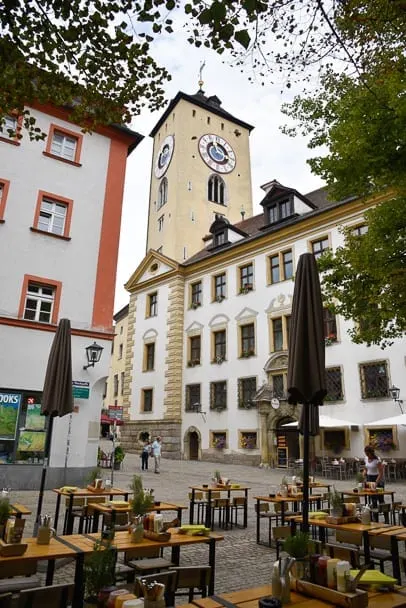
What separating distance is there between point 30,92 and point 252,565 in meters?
7.07

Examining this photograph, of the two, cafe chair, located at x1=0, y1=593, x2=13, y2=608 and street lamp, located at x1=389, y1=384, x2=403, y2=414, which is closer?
cafe chair, located at x1=0, y1=593, x2=13, y2=608

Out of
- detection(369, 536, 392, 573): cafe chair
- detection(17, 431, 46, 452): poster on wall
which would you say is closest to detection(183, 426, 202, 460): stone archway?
detection(17, 431, 46, 452): poster on wall

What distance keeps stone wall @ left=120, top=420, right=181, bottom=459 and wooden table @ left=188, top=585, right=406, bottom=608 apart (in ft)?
87.4

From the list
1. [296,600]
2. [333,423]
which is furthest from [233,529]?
[333,423]

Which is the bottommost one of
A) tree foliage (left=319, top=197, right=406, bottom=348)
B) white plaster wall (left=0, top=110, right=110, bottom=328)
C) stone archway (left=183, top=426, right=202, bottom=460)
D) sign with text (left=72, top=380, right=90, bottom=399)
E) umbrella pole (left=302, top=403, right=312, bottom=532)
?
umbrella pole (left=302, top=403, right=312, bottom=532)

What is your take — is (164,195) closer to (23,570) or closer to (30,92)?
(30,92)

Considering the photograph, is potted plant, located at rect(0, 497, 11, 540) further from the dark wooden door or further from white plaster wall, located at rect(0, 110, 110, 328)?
the dark wooden door

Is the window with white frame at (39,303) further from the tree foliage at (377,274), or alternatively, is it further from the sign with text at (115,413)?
the tree foliage at (377,274)

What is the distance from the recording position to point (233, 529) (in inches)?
374

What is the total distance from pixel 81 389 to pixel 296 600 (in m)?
12.3

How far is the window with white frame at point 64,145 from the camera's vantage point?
675 inches

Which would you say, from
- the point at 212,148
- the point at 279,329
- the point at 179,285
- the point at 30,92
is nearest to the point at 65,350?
the point at 30,92

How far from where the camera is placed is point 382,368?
834 inches

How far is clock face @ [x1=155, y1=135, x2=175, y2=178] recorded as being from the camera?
1687 inches
